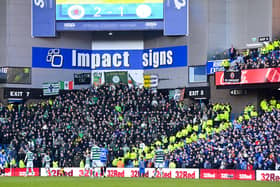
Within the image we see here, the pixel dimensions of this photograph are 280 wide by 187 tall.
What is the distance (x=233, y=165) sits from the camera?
186 ft

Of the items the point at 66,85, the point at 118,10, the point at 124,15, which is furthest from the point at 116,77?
the point at 118,10

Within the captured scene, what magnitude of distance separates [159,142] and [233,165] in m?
8.73

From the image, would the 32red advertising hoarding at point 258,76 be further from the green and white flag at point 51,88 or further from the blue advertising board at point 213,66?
the green and white flag at point 51,88

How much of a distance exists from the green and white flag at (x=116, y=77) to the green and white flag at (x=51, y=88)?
4306 mm

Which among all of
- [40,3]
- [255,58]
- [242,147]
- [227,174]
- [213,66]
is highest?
[40,3]

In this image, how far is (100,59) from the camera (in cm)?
7744

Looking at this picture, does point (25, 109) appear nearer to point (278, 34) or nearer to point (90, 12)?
point (90, 12)

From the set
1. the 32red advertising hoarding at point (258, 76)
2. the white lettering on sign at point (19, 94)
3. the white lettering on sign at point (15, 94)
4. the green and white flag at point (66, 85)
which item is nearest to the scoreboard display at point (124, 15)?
the green and white flag at point (66, 85)

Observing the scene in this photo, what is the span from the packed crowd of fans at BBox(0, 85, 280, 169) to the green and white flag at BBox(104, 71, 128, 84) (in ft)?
9.18

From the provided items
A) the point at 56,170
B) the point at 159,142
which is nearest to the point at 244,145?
the point at 159,142

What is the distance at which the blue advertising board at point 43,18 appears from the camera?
7306 centimetres

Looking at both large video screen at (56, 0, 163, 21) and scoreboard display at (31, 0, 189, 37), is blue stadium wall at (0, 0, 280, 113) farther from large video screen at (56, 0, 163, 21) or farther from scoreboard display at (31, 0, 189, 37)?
large video screen at (56, 0, 163, 21)

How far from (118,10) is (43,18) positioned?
601cm

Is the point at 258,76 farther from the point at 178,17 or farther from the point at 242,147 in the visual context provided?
the point at 178,17
